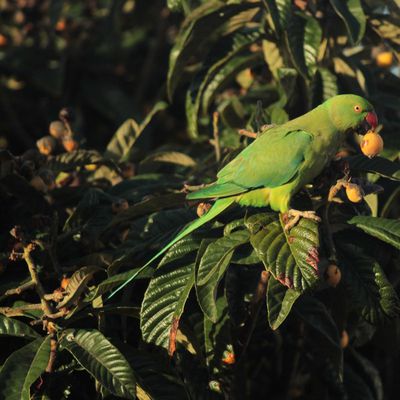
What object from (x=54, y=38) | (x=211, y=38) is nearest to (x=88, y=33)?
(x=54, y=38)

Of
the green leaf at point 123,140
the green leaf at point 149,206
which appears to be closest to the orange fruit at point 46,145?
the green leaf at point 123,140

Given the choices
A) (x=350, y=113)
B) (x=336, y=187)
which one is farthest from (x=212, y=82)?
(x=336, y=187)

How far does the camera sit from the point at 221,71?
10.7ft

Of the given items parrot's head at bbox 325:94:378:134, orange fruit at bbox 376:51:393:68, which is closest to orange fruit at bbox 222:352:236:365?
parrot's head at bbox 325:94:378:134

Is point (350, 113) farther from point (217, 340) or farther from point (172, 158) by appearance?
point (217, 340)

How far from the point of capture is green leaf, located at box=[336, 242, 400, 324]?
2.32m

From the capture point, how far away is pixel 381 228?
7.64 feet

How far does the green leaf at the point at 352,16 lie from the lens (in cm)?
290

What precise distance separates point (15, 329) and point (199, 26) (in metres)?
1.55

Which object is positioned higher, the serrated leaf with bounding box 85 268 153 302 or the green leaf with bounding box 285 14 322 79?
the green leaf with bounding box 285 14 322 79

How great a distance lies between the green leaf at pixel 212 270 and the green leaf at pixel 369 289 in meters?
0.39

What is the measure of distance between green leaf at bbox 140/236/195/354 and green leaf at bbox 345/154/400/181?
69 centimetres

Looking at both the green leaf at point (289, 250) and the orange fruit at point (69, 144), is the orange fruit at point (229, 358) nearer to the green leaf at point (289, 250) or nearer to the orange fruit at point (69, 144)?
the green leaf at point (289, 250)

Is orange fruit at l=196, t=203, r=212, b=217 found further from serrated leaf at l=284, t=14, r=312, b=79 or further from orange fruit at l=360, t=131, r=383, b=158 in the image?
serrated leaf at l=284, t=14, r=312, b=79
